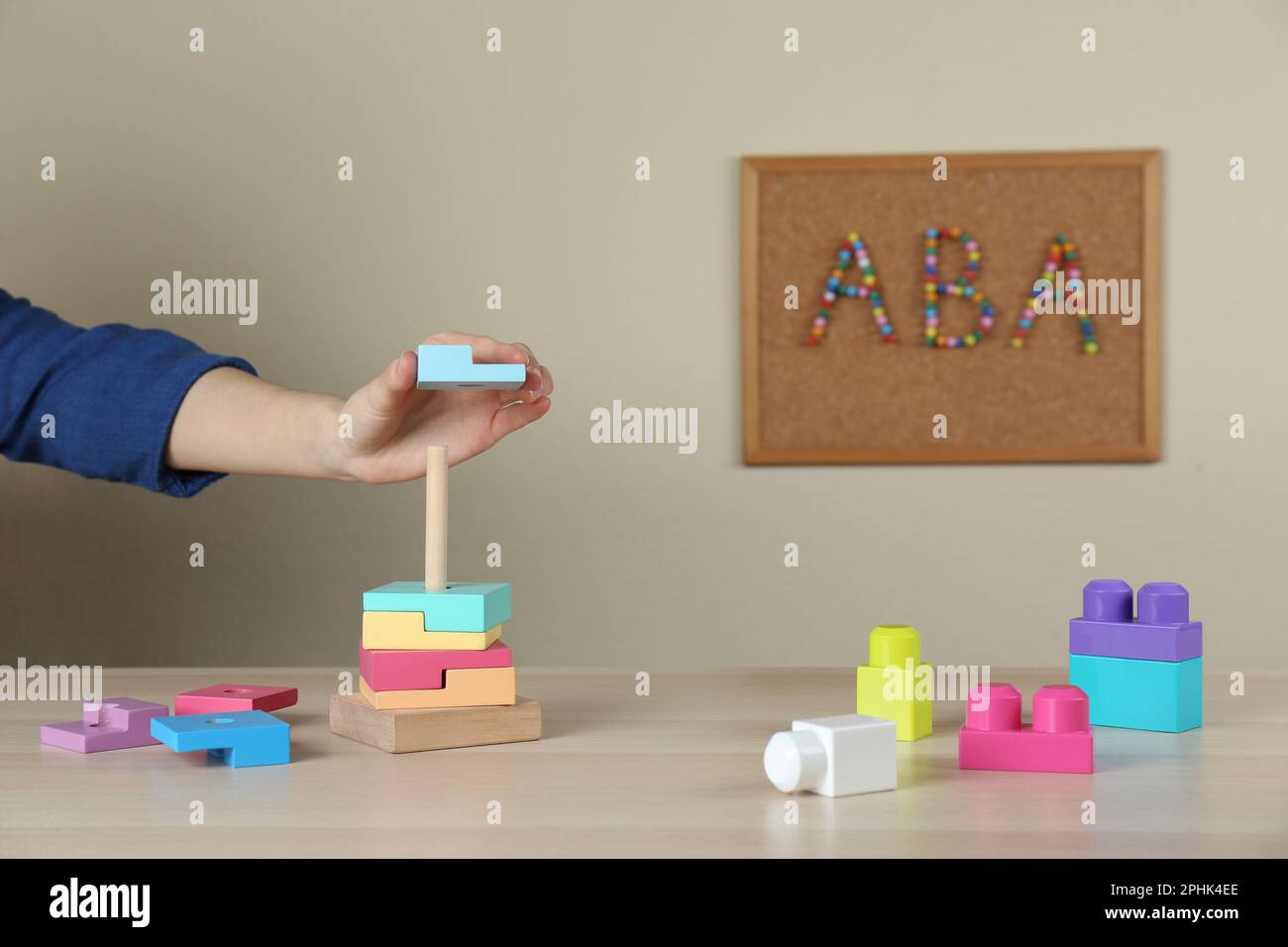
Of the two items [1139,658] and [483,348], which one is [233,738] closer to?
[483,348]

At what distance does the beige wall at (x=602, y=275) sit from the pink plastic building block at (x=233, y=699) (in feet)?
5.09

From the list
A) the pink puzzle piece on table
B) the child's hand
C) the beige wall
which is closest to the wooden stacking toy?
the pink puzzle piece on table

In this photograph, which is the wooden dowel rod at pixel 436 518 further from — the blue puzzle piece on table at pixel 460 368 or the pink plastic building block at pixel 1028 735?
the pink plastic building block at pixel 1028 735

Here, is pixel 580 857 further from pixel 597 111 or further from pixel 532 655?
pixel 597 111

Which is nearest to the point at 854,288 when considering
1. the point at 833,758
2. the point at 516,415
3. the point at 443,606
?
the point at 516,415

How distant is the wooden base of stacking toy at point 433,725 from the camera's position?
37.5 inches

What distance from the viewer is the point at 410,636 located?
0.98 m

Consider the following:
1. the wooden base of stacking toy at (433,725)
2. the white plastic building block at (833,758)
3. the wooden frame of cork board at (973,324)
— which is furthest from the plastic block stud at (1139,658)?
the wooden frame of cork board at (973,324)

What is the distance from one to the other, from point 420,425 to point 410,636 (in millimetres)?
334

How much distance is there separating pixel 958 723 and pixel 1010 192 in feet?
6.02

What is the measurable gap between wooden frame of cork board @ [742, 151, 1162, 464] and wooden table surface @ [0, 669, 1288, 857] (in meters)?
1.58

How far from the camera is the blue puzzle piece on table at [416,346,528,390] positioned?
1.04 m

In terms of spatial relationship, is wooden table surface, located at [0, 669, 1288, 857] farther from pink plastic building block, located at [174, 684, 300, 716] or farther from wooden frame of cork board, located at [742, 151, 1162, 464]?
wooden frame of cork board, located at [742, 151, 1162, 464]
